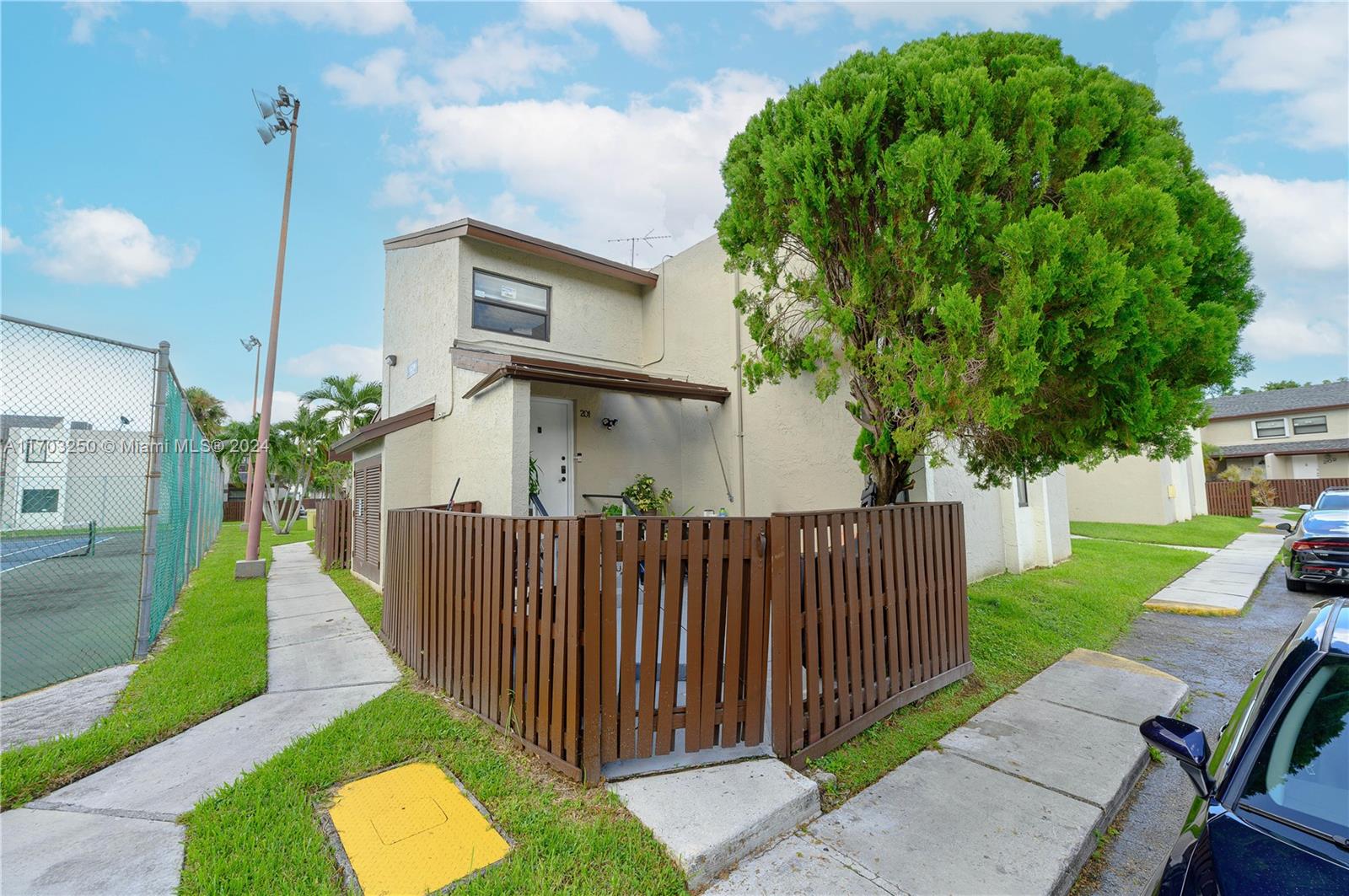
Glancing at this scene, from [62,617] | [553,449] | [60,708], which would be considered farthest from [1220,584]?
[62,617]

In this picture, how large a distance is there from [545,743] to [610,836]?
83cm

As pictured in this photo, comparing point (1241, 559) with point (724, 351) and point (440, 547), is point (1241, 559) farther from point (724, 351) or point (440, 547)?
point (440, 547)

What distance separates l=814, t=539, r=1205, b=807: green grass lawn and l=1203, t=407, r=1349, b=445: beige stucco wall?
25086 mm

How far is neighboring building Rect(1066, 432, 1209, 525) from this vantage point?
17297 mm

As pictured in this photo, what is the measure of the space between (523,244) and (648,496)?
4.90 meters

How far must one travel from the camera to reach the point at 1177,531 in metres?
15.8

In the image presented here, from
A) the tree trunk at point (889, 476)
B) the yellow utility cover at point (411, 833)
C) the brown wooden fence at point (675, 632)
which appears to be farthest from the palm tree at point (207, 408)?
the tree trunk at point (889, 476)

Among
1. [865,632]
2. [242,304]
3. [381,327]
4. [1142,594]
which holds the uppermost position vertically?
[242,304]

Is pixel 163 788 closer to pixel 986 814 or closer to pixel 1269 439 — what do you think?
pixel 986 814

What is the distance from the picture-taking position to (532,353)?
967 centimetres

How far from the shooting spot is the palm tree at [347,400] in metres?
23.6

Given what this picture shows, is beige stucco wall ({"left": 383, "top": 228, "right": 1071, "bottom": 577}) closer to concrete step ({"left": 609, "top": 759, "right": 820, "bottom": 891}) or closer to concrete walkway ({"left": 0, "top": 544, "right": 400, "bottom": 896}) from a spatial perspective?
concrete walkway ({"left": 0, "top": 544, "right": 400, "bottom": 896})

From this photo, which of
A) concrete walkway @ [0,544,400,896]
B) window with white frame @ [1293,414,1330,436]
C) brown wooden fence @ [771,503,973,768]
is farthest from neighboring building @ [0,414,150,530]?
window with white frame @ [1293,414,1330,436]

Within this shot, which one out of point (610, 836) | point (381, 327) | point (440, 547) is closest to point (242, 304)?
point (381, 327)
